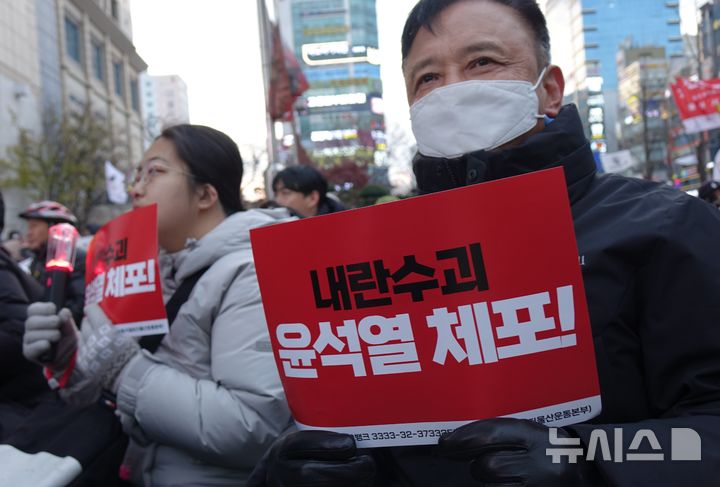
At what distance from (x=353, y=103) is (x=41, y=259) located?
273 ft

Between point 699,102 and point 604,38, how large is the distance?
225ft

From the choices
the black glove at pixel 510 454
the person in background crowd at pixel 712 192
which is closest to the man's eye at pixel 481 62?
the black glove at pixel 510 454

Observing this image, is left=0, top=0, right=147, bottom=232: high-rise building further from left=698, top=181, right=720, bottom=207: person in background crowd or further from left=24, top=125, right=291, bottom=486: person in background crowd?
left=24, top=125, right=291, bottom=486: person in background crowd

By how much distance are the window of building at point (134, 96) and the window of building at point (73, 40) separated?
27.0 feet

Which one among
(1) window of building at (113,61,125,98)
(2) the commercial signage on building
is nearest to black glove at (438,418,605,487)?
(1) window of building at (113,61,125,98)

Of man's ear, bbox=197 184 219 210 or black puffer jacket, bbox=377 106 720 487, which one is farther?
man's ear, bbox=197 184 219 210

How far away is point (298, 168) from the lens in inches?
196

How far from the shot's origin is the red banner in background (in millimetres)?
10594

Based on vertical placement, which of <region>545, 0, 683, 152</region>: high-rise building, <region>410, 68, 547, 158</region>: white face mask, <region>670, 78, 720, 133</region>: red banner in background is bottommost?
<region>410, 68, 547, 158</region>: white face mask

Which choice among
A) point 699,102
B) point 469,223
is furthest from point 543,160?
point 699,102

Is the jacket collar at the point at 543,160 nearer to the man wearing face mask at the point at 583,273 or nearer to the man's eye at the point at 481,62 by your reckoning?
the man wearing face mask at the point at 583,273

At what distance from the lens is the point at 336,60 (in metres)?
88.4

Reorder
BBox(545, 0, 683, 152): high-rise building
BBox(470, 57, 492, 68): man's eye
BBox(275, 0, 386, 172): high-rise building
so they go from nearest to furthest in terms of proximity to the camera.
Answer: BBox(470, 57, 492, 68): man's eye < BBox(545, 0, 683, 152): high-rise building < BBox(275, 0, 386, 172): high-rise building

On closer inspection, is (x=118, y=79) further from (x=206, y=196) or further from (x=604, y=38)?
(x=604, y=38)
